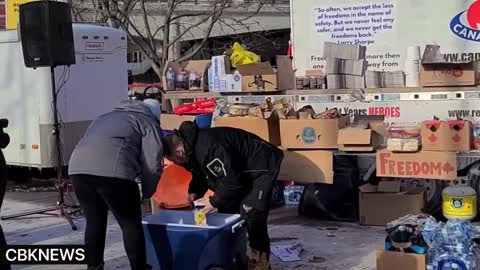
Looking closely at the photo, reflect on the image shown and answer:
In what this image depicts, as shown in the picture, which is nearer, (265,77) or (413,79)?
(413,79)

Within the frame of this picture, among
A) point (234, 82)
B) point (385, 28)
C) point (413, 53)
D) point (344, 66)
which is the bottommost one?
point (234, 82)

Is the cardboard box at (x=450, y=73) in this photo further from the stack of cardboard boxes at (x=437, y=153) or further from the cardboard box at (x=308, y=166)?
the cardboard box at (x=308, y=166)

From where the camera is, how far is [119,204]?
5.29 meters

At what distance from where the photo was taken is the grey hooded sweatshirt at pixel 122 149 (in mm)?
5289

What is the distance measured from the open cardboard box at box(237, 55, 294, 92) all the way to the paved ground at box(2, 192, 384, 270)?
150cm

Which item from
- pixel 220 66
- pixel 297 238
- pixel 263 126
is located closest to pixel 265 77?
pixel 220 66

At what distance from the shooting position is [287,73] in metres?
8.74

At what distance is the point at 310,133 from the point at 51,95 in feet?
13.9

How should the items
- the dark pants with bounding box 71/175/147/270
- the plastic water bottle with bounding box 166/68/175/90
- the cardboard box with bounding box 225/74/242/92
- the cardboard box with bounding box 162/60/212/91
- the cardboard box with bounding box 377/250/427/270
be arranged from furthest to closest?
the plastic water bottle with bounding box 166/68/175/90 → the cardboard box with bounding box 162/60/212/91 → the cardboard box with bounding box 225/74/242/92 → the cardboard box with bounding box 377/250/427/270 → the dark pants with bounding box 71/175/147/270

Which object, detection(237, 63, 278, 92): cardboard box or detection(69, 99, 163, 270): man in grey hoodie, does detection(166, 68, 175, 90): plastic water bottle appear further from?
detection(69, 99, 163, 270): man in grey hoodie

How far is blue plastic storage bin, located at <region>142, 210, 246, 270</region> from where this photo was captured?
17.7 ft

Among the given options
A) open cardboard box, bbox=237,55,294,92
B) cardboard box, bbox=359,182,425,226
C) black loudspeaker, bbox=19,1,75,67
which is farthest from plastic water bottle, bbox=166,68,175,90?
cardboard box, bbox=359,182,425,226

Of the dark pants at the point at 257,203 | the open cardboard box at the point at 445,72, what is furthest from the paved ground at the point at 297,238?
the open cardboard box at the point at 445,72

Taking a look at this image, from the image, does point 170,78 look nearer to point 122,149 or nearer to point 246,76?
point 246,76
